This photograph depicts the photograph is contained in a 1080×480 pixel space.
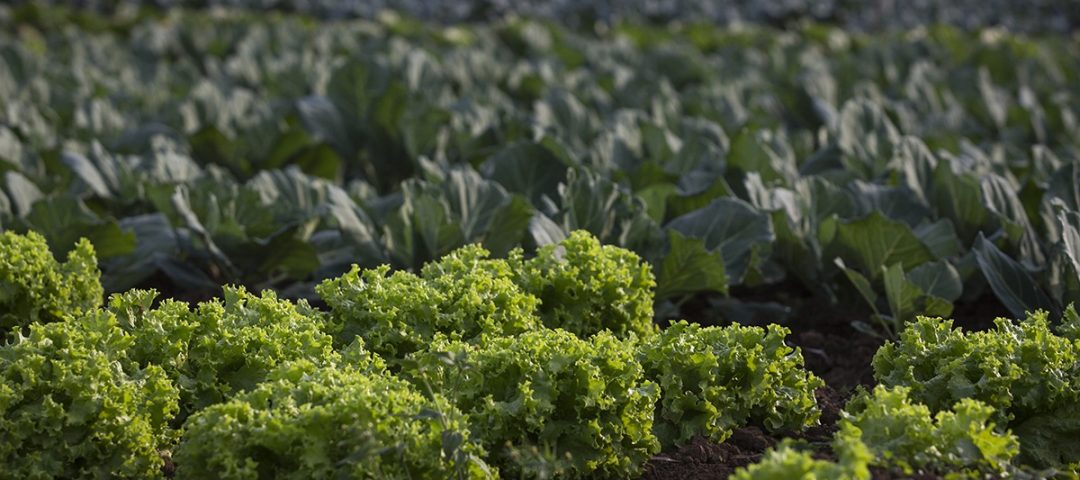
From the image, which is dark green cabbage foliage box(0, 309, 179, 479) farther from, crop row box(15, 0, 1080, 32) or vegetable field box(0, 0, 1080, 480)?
crop row box(15, 0, 1080, 32)

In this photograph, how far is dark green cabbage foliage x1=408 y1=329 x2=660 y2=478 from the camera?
3461mm

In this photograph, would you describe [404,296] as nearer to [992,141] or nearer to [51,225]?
[51,225]

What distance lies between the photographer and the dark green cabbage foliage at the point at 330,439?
3.12 m

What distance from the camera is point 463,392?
3508 millimetres

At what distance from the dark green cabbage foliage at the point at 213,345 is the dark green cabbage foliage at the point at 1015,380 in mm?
1660

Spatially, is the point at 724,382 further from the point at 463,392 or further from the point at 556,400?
the point at 463,392

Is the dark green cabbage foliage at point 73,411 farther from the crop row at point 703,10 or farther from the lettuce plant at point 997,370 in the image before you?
the crop row at point 703,10

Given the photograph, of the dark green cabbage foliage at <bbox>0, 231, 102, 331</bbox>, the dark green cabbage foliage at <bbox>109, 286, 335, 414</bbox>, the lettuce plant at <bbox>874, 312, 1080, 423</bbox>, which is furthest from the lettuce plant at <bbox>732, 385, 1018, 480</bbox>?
the dark green cabbage foliage at <bbox>0, 231, 102, 331</bbox>

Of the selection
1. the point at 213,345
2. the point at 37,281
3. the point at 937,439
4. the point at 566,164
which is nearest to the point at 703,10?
the point at 566,164

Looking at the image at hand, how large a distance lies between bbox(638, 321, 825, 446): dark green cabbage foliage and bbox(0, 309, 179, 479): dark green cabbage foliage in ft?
4.45

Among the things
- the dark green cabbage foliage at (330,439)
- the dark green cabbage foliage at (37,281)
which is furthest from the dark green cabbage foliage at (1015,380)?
the dark green cabbage foliage at (37,281)

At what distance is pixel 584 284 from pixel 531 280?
171mm

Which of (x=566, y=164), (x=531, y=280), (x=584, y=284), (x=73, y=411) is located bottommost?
(x=584, y=284)

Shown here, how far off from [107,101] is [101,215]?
106 inches
